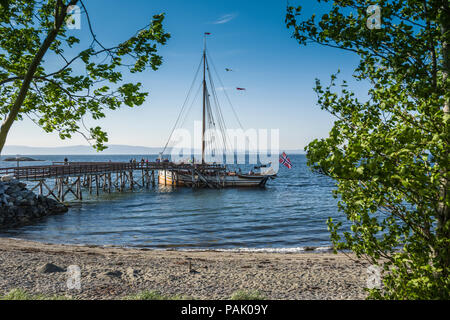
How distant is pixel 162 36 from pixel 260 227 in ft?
64.2

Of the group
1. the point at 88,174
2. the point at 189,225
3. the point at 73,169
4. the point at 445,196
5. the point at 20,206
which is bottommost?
the point at 189,225

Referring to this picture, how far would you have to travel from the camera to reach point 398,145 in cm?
327

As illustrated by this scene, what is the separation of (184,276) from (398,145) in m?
9.30

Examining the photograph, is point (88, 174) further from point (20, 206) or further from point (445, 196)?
point (445, 196)

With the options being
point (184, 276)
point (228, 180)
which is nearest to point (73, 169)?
point (228, 180)

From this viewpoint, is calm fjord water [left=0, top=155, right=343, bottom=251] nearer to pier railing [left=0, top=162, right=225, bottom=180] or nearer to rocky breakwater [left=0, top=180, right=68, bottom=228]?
rocky breakwater [left=0, top=180, right=68, bottom=228]

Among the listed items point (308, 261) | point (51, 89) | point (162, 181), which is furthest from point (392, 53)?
point (162, 181)

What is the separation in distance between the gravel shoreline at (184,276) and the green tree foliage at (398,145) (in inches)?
205

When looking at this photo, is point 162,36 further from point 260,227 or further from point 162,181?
point 162,181

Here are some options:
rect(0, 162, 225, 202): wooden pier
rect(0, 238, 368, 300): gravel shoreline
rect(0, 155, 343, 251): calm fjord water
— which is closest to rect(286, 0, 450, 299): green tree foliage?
rect(0, 238, 368, 300): gravel shoreline

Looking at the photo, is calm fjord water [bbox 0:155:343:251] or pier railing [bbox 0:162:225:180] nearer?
calm fjord water [bbox 0:155:343:251]

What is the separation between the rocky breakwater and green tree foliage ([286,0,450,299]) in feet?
86.7

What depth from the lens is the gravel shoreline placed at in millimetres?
9031
